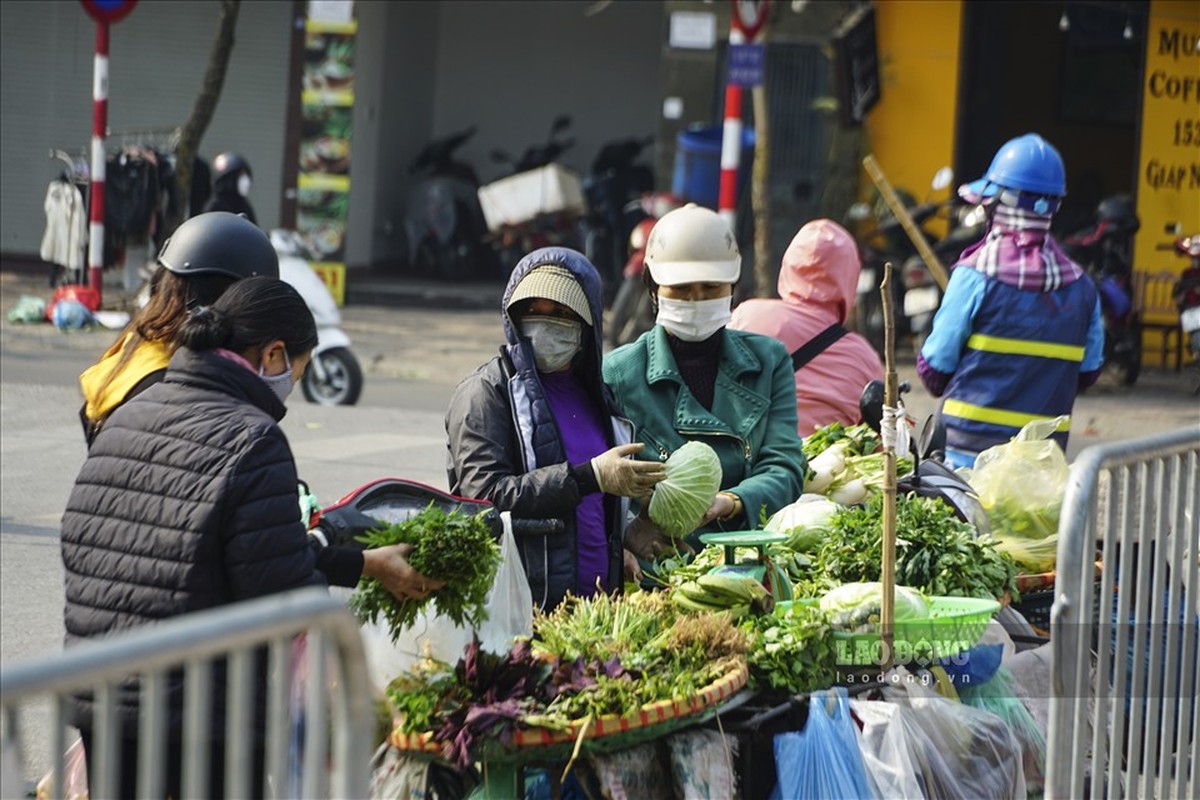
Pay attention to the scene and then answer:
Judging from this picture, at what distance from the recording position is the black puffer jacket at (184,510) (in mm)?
3203

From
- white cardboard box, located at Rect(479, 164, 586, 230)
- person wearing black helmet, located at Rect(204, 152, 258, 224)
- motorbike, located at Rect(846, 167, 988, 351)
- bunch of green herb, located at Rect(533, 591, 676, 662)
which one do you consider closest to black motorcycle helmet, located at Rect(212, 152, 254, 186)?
person wearing black helmet, located at Rect(204, 152, 258, 224)

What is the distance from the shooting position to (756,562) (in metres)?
4.34

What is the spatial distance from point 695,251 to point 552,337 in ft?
2.00

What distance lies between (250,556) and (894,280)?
1187cm

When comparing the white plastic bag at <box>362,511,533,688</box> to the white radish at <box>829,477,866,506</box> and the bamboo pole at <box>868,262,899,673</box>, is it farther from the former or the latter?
the white radish at <box>829,477,866,506</box>

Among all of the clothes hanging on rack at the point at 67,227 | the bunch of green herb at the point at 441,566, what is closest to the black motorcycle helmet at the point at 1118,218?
the clothes hanging on rack at the point at 67,227

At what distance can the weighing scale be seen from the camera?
Result: 13.9 feet

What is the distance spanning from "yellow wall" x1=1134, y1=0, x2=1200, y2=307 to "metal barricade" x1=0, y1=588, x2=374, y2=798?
14334mm

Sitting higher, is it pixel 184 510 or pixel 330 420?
pixel 184 510

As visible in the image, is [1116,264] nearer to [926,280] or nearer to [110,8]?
[926,280]

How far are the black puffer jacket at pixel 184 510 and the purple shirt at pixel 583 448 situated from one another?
120 cm

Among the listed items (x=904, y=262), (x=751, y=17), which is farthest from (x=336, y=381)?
(x=904, y=262)

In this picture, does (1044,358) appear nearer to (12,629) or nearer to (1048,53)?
(12,629)

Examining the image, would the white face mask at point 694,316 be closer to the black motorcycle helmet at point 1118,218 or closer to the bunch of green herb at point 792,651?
the bunch of green herb at point 792,651
